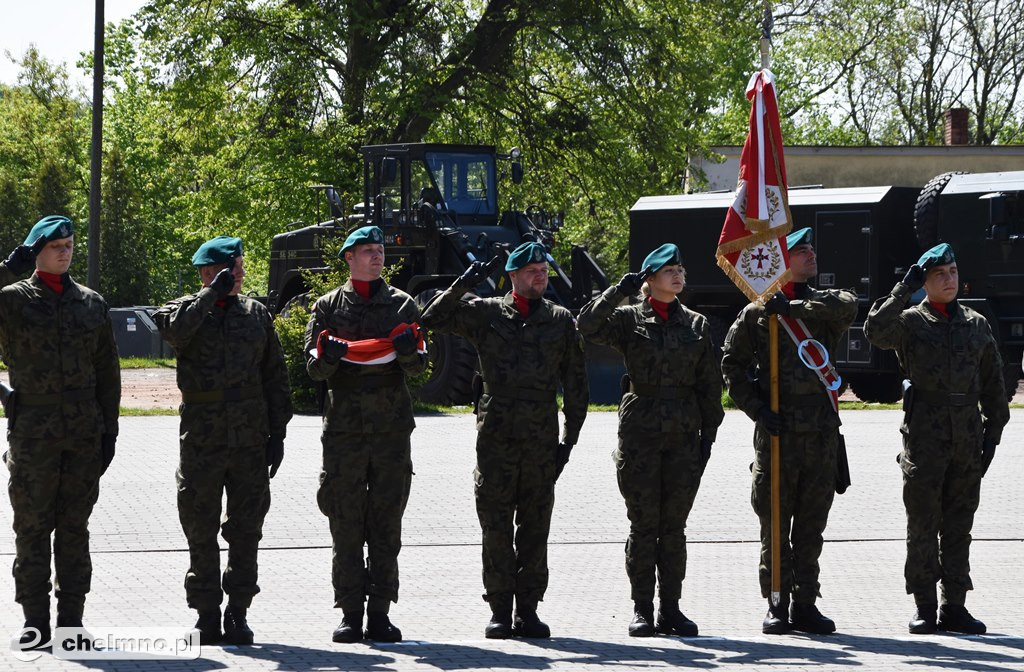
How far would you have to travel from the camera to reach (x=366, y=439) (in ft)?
24.3

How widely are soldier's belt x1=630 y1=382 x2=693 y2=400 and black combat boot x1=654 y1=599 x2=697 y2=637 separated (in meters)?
0.98

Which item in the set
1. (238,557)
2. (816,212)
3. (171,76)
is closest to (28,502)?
(238,557)

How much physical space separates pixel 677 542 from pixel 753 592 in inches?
52.3

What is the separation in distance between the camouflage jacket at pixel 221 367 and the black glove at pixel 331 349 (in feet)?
0.63

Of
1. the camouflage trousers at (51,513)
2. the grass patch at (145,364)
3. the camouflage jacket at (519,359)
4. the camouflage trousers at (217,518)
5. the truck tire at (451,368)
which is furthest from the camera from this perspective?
the grass patch at (145,364)

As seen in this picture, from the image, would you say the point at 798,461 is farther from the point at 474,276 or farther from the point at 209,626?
the point at 209,626

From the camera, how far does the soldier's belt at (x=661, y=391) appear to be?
757cm

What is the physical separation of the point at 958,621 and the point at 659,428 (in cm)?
170

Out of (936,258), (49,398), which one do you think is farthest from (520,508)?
(936,258)

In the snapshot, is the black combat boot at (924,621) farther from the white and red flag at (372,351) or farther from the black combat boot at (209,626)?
the black combat boot at (209,626)

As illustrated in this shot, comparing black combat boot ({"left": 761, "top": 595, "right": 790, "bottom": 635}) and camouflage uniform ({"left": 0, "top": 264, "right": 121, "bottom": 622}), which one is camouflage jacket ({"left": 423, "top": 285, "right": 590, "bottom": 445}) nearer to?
black combat boot ({"left": 761, "top": 595, "right": 790, "bottom": 635})

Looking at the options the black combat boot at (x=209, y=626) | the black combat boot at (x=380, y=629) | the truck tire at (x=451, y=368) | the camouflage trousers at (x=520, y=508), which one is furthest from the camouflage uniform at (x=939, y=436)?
the truck tire at (x=451, y=368)

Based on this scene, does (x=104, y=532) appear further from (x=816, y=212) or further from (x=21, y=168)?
(x=21, y=168)

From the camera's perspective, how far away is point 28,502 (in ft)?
23.0
